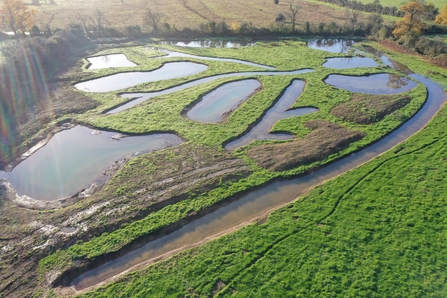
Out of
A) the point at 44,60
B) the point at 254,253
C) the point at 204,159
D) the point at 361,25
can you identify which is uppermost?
the point at 361,25

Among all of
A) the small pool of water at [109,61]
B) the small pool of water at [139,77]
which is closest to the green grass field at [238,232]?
the small pool of water at [139,77]

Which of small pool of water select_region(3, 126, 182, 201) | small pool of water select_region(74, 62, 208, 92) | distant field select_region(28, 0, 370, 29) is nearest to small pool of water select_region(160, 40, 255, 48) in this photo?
distant field select_region(28, 0, 370, 29)

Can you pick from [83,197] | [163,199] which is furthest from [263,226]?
[83,197]

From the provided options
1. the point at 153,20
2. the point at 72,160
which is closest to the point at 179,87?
the point at 72,160

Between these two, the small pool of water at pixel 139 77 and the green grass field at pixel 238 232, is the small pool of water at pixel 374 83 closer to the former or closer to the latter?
the green grass field at pixel 238 232

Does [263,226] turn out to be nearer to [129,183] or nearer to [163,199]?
[163,199]

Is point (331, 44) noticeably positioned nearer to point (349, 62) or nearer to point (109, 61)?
point (349, 62)

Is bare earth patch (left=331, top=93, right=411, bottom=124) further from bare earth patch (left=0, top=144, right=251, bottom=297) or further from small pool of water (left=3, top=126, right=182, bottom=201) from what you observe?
small pool of water (left=3, top=126, right=182, bottom=201)

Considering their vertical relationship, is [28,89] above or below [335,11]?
below
